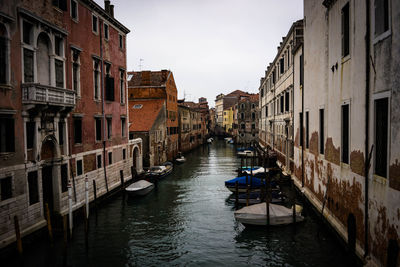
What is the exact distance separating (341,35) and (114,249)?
1125cm

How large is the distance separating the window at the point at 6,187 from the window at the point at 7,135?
0.95 meters

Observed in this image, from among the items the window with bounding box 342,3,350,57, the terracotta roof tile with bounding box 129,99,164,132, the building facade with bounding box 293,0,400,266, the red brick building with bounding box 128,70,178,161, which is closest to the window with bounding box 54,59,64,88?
the building facade with bounding box 293,0,400,266

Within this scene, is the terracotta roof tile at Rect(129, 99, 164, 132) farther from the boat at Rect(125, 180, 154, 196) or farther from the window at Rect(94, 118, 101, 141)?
the window at Rect(94, 118, 101, 141)

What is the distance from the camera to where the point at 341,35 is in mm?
9789

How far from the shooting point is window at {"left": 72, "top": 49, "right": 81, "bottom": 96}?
13992 millimetres

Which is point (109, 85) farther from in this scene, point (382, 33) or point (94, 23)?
point (382, 33)

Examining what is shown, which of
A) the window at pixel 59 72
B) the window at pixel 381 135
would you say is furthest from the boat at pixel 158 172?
the window at pixel 381 135

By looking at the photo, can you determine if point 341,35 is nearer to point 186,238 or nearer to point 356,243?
point 356,243

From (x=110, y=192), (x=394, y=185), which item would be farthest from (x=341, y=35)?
(x=110, y=192)

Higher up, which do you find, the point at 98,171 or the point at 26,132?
the point at 26,132

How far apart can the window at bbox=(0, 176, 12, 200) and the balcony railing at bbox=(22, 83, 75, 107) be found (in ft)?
8.90

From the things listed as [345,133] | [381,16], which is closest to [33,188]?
[345,133]

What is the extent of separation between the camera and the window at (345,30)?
9.48 meters

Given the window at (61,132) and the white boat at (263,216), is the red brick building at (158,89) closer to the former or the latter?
the window at (61,132)
